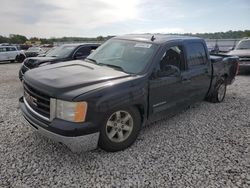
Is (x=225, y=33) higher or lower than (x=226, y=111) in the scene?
higher

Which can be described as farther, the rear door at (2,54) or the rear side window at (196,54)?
the rear door at (2,54)

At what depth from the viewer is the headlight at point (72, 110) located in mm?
2914

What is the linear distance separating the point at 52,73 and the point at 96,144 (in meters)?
1.34

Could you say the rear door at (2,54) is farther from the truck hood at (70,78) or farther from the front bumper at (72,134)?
the front bumper at (72,134)

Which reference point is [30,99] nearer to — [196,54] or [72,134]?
[72,134]

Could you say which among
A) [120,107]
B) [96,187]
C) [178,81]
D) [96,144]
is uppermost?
[178,81]

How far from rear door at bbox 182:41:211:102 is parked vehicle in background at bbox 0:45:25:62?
1823 cm

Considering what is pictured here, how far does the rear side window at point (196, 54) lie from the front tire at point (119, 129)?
75.0 inches

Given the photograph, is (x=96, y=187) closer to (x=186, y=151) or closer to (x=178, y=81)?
A: (x=186, y=151)

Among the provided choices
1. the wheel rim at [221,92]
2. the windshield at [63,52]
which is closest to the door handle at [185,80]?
the wheel rim at [221,92]

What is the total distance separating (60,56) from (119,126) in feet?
17.9

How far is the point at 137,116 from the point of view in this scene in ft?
11.9

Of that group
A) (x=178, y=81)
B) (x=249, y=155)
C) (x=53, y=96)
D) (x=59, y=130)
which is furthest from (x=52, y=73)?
(x=249, y=155)

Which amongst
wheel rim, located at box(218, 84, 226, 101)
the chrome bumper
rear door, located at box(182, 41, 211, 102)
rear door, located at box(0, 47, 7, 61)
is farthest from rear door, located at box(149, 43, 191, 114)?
rear door, located at box(0, 47, 7, 61)
